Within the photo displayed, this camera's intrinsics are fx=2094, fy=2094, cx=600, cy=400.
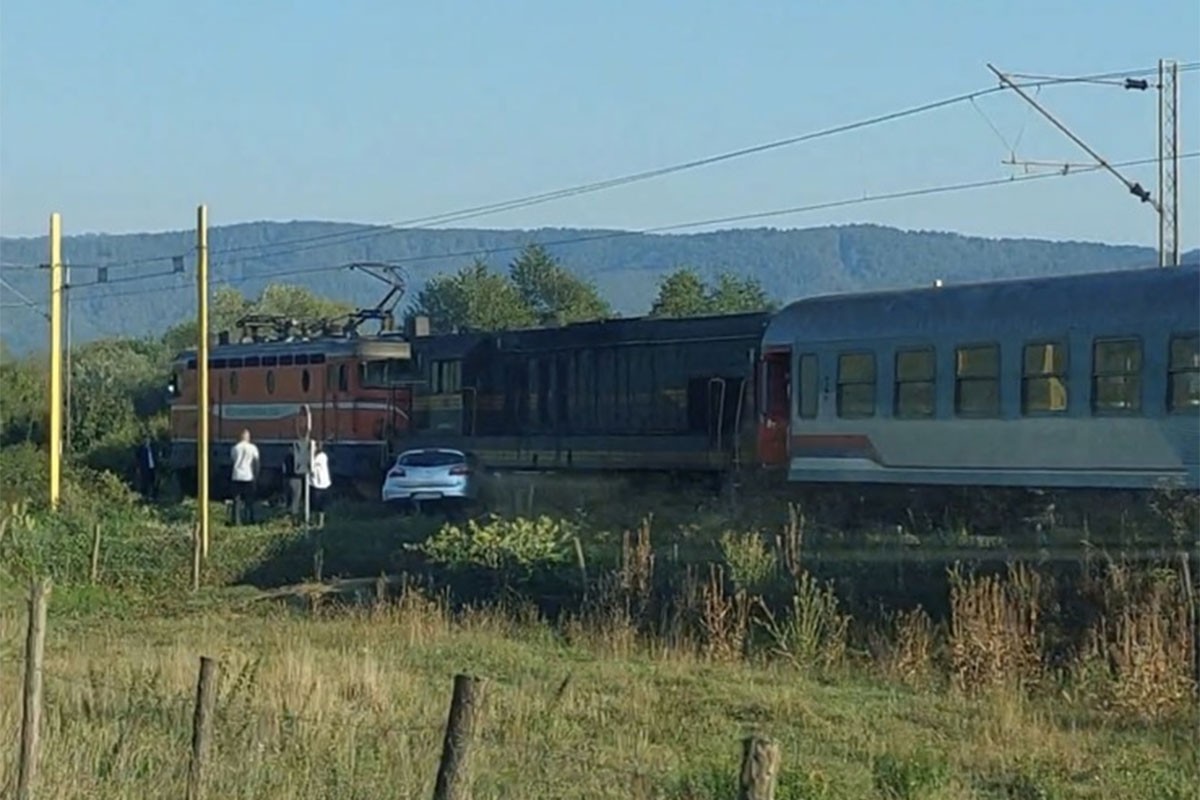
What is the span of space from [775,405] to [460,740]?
22.2 m

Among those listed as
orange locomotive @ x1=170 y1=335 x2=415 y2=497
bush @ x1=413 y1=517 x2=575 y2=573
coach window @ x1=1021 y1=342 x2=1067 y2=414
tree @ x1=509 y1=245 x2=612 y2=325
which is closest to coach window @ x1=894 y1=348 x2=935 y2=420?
coach window @ x1=1021 y1=342 x2=1067 y2=414

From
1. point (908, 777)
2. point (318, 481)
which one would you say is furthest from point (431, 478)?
point (908, 777)

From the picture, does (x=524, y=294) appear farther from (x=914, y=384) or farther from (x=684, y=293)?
(x=914, y=384)

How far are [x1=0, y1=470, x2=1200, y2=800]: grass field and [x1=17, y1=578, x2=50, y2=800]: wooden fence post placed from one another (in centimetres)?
29

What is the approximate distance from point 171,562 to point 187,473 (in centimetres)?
2154

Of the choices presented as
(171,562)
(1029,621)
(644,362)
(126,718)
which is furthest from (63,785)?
(644,362)

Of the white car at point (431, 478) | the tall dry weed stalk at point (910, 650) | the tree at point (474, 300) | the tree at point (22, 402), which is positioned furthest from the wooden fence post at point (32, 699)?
the tree at point (474, 300)

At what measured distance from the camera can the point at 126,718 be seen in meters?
13.6

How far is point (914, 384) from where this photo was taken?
2700 centimetres

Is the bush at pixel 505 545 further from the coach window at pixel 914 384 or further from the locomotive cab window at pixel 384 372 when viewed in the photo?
the locomotive cab window at pixel 384 372

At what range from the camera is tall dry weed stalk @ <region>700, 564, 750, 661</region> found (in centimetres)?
1894

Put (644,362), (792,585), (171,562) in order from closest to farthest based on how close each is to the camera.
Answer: (792,585) → (171,562) → (644,362)

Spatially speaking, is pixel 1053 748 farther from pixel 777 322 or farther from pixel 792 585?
pixel 777 322

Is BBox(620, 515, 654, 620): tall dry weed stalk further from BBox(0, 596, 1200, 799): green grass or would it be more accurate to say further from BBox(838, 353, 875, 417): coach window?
BBox(838, 353, 875, 417): coach window
